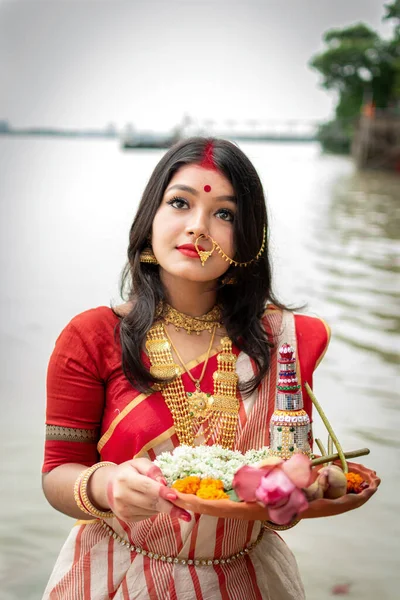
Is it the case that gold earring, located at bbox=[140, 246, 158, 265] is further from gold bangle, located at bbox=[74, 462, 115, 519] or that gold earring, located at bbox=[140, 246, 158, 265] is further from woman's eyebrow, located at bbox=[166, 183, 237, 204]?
gold bangle, located at bbox=[74, 462, 115, 519]

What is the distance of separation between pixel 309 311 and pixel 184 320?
0.57 meters

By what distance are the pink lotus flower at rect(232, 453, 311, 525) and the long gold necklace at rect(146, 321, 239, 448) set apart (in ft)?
1.12

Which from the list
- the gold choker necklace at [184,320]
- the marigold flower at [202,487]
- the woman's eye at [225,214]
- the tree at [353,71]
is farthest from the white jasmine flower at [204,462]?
the tree at [353,71]

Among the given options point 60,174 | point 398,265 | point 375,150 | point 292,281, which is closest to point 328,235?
point 398,265

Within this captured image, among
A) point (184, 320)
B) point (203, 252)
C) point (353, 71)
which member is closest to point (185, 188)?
point (203, 252)

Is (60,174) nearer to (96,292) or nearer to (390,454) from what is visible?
(96,292)

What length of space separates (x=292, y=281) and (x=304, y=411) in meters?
6.85

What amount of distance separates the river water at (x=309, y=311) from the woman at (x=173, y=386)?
174 mm

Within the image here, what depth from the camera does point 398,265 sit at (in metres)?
9.12

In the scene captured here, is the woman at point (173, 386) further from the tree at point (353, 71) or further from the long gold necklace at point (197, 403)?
the tree at point (353, 71)

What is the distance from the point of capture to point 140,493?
51.8 inches

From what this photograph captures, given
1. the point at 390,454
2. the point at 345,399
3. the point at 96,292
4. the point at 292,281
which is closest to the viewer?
the point at 390,454

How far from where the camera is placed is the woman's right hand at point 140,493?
4.25ft

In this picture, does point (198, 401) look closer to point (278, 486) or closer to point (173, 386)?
point (173, 386)
